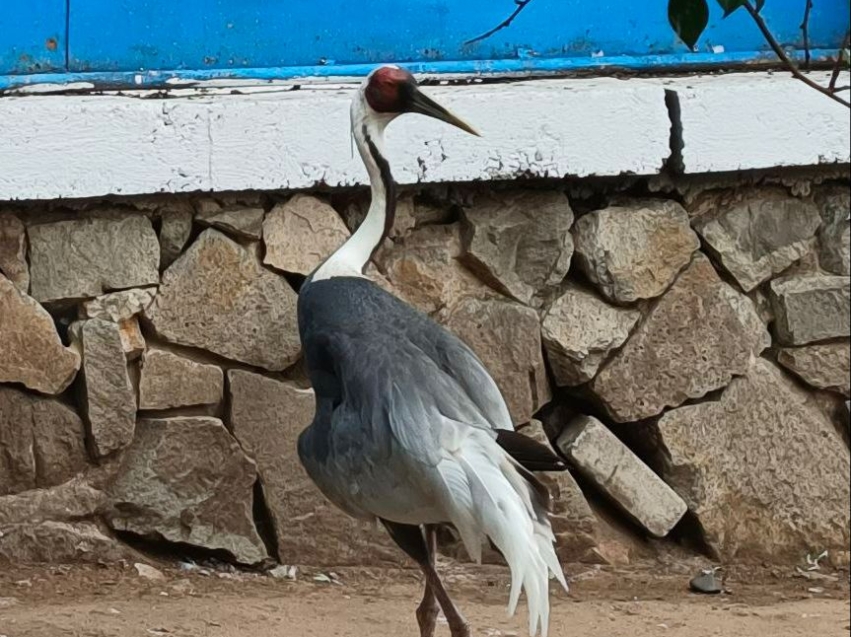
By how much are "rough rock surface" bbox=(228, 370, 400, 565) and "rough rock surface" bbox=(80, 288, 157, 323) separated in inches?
13.9

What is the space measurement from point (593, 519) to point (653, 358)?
545mm

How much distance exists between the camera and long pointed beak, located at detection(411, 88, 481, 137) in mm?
4328

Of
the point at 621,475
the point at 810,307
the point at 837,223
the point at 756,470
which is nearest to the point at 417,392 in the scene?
the point at 621,475

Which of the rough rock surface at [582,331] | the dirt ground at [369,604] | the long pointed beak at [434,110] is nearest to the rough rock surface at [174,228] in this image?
the long pointed beak at [434,110]

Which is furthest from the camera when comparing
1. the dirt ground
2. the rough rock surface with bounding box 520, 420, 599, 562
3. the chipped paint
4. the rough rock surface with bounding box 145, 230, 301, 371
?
the rough rock surface with bounding box 520, 420, 599, 562

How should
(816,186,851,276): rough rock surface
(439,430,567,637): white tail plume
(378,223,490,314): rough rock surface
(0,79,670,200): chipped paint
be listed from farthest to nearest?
1. (816,186,851,276): rough rock surface
2. (378,223,490,314): rough rock surface
3. (0,79,670,200): chipped paint
4. (439,430,567,637): white tail plume

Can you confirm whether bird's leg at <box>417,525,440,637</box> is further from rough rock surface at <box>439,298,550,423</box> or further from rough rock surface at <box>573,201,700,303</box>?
rough rock surface at <box>573,201,700,303</box>

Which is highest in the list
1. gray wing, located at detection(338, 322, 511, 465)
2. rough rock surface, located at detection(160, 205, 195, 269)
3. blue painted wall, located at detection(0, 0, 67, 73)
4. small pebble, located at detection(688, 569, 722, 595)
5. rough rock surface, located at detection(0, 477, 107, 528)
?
blue painted wall, located at detection(0, 0, 67, 73)

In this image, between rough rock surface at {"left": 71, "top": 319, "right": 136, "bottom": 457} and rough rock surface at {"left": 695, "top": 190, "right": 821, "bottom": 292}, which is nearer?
rough rock surface at {"left": 71, "top": 319, "right": 136, "bottom": 457}

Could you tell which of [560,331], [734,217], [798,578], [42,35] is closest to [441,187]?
[560,331]

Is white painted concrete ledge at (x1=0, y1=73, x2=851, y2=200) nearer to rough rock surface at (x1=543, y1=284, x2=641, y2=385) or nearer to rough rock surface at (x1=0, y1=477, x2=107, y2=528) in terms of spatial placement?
rough rock surface at (x1=543, y1=284, x2=641, y2=385)

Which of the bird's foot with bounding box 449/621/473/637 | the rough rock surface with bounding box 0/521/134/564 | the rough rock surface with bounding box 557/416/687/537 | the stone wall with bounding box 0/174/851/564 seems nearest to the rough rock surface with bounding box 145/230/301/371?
the stone wall with bounding box 0/174/851/564

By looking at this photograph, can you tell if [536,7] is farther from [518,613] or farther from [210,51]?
[518,613]

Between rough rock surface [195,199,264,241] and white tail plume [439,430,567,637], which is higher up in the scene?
rough rock surface [195,199,264,241]
